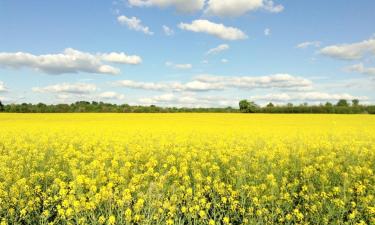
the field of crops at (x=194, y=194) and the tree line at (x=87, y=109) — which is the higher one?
the tree line at (x=87, y=109)

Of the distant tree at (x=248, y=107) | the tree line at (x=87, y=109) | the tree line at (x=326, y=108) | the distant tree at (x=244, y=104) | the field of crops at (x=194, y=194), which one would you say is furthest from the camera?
the distant tree at (x=244, y=104)

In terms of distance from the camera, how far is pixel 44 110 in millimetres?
55938

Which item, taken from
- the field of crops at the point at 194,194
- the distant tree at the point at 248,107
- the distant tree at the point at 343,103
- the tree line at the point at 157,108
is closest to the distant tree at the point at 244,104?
the distant tree at the point at 248,107

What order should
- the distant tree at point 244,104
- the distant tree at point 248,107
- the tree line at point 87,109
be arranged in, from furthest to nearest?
1. the distant tree at point 244,104
2. the distant tree at point 248,107
3. the tree line at point 87,109

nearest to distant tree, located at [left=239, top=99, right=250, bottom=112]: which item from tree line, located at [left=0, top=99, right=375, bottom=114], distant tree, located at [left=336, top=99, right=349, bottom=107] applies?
tree line, located at [left=0, top=99, right=375, bottom=114]

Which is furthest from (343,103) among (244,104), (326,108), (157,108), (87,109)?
(87,109)

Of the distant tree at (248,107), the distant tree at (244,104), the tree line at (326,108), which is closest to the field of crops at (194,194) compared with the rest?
the tree line at (326,108)

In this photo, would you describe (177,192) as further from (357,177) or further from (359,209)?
(357,177)

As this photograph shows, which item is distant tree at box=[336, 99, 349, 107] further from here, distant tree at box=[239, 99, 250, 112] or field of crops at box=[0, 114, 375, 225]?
field of crops at box=[0, 114, 375, 225]

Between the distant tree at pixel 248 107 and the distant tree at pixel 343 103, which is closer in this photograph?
the distant tree at pixel 343 103

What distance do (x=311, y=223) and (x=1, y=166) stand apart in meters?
7.07

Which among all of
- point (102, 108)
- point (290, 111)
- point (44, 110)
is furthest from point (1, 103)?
point (290, 111)

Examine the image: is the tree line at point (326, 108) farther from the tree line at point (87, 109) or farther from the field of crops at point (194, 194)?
the field of crops at point (194, 194)

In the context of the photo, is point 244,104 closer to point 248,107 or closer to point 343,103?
point 248,107
